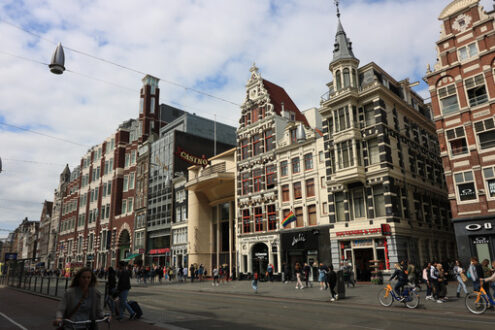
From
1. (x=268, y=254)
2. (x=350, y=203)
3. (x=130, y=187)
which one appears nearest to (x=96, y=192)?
(x=130, y=187)

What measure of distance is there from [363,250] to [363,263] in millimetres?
1084

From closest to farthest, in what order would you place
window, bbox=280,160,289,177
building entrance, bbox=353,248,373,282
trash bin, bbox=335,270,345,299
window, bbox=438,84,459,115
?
trash bin, bbox=335,270,345,299
window, bbox=438,84,459,115
building entrance, bbox=353,248,373,282
window, bbox=280,160,289,177

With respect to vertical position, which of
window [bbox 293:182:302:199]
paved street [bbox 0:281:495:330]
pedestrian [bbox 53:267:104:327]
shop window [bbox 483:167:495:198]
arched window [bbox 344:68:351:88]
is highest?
arched window [bbox 344:68:351:88]

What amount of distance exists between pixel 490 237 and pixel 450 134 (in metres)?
7.64

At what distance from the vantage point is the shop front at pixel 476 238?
23.1m

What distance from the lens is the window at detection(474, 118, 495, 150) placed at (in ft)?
79.2

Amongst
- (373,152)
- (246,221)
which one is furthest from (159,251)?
(373,152)

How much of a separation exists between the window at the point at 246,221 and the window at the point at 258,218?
99 cm

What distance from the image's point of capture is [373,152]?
29484 millimetres

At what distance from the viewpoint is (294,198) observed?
34906 mm

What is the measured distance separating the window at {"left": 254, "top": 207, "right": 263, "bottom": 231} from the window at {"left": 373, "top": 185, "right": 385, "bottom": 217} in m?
12.9

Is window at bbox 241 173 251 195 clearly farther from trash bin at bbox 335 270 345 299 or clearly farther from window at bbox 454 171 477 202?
trash bin at bbox 335 270 345 299

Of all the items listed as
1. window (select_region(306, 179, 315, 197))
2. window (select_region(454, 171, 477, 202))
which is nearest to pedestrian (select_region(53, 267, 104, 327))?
window (select_region(454, 171, 477, 202))

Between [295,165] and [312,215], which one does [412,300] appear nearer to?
[312,215]
